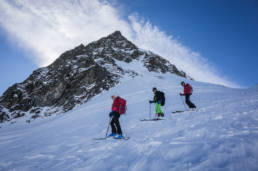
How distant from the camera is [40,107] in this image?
3534cm

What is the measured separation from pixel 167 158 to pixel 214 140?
55.0 inches

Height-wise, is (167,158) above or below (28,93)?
below

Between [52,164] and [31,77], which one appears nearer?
[52,164]

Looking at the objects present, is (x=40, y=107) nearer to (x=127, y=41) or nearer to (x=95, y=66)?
(x=95, y=66)

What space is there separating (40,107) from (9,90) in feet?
55.4

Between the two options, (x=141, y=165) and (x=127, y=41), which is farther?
(x=127, y=41)

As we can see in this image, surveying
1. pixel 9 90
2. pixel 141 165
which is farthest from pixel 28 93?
pixel 141 165

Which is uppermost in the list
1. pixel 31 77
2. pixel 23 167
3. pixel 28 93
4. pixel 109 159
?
pixel 31 77

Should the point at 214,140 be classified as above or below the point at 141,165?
above

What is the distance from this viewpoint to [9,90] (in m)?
43.3

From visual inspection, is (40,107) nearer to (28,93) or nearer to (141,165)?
(28,93)

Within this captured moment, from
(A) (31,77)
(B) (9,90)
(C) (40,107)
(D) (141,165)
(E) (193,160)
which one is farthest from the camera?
(A) (31,77)

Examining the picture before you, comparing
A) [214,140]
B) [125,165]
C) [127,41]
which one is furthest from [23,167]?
[127,41]

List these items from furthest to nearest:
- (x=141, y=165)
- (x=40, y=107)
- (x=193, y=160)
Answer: (x=40, y=107) → (x=141, y=165) → (x=193, y=160)
